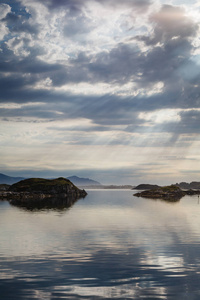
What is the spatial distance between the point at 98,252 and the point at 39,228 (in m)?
25.3

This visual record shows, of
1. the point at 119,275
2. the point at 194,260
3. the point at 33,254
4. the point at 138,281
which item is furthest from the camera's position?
the point at 33,254

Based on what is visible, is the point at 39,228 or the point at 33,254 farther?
the point at 39,228

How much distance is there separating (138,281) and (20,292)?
9494mm

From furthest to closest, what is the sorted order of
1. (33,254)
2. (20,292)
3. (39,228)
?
(39,228) → (33,254) → (20,292)

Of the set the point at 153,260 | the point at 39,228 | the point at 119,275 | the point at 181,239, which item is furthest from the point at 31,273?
the point at 39,228

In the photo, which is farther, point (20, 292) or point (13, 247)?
point (13, 247)

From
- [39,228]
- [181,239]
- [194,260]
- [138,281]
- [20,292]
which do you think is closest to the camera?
[20,292]

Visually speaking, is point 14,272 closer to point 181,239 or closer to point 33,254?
point 33,254

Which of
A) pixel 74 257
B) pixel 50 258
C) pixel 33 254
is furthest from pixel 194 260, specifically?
pixel 33 254

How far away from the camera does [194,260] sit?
34.4m

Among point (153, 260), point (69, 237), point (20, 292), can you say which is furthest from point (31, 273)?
point (69, 237)

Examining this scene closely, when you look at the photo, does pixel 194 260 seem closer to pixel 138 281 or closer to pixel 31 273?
pixel 138 281

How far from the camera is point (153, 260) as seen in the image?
113ft

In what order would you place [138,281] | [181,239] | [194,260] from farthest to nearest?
[181,239]
[194,260]
[138,281]
